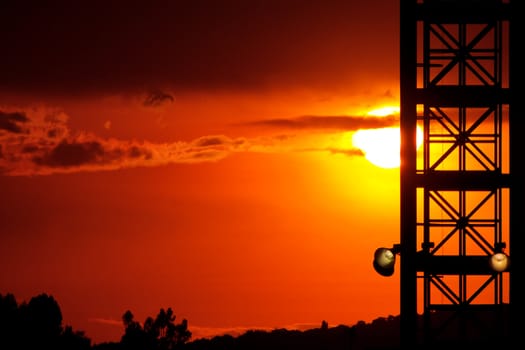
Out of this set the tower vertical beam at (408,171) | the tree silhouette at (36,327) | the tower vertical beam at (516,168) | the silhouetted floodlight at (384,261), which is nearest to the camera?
the silhouetted floodlight at (384,261)

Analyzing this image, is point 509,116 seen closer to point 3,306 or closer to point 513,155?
point 513,155

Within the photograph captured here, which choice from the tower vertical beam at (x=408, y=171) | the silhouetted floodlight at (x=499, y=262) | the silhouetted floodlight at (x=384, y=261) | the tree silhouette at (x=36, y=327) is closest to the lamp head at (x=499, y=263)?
the silhouetted floodlight at (x=499, y=262)

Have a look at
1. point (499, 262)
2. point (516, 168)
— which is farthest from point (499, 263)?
point (516, 168)

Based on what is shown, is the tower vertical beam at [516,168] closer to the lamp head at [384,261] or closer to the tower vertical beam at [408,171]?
the tower vertical beam at [408,171]

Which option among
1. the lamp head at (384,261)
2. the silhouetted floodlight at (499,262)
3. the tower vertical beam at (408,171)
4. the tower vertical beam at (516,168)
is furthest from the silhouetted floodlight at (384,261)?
the tower vertical beam at (516,168)

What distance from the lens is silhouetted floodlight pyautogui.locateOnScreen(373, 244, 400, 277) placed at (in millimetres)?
44719

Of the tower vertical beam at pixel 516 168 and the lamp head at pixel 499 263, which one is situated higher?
the tower vertical beam at pixel 516 168

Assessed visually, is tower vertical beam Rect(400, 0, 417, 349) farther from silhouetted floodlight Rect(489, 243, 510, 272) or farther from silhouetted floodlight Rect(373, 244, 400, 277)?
silhouetted floodlight Rect(489, 243, 510, 272)

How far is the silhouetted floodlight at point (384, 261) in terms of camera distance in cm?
4472

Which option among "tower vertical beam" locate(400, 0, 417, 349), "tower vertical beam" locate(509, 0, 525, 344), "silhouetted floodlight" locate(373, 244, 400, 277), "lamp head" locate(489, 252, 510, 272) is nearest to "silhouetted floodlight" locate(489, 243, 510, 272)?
"lamp head" locate(489, 252, 510, 272)

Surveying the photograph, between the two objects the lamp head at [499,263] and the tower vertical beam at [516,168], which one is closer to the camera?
the lamp head at [499,263]

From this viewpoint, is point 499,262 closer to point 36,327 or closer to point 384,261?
point 384,261

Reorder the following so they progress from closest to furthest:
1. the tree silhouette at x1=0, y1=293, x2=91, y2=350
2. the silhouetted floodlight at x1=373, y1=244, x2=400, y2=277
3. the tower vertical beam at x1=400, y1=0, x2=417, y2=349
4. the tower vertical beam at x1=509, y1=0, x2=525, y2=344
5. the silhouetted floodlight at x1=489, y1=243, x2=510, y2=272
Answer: the silhouetted floodlight at x1=489, y1=243, x2=510, y2=272 < the silhouetted floodlight at x1=373, y1=244, x2=400, y2=277 < the tower vertical beam at x1=400, y1=0, x2=417, y2=349 < the tower vertical beam at x1=509, y1=0, x2=525, y2=344 < the tree silhouette at x1=0, y1=293, x2=91, y2=350

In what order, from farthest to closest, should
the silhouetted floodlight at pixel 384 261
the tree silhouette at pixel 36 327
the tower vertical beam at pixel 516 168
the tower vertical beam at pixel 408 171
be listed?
the tree silhouette at pixel 36 327 → the tower vertical beam at pixel 516 168 → the tower vertical beam at pixel 408 171 → the silhouetted floodlight at pixel 384 261
